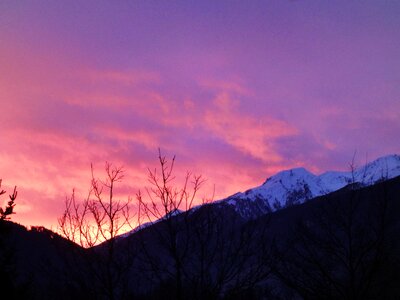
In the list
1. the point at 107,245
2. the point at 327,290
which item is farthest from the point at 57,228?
the point at 327,290

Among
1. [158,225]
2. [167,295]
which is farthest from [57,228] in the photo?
[167,295]

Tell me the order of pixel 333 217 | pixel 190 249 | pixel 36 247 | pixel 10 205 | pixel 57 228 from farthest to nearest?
pixel 36 247
pixel 10 205
pixel 333 217
pixel 57 228
pixel 190 249

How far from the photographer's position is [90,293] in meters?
8.21

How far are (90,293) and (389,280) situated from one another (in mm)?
6728

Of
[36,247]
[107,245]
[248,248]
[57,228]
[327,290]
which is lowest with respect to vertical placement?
[327,290]

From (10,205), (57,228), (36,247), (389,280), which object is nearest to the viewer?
(57,228)

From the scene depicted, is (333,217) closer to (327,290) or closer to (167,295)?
(327,290)

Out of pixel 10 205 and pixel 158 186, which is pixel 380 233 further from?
pixel 10 205

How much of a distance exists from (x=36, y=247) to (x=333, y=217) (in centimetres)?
13057

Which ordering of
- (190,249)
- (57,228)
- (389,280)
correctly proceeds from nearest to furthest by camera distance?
(190,249) < (57,228) < (389,280)

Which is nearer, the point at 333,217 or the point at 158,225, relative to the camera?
the point at 158,225

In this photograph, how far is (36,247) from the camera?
127312 mm

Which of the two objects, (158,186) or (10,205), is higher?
(10,205)

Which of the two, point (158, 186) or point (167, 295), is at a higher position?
point (158, 186)
